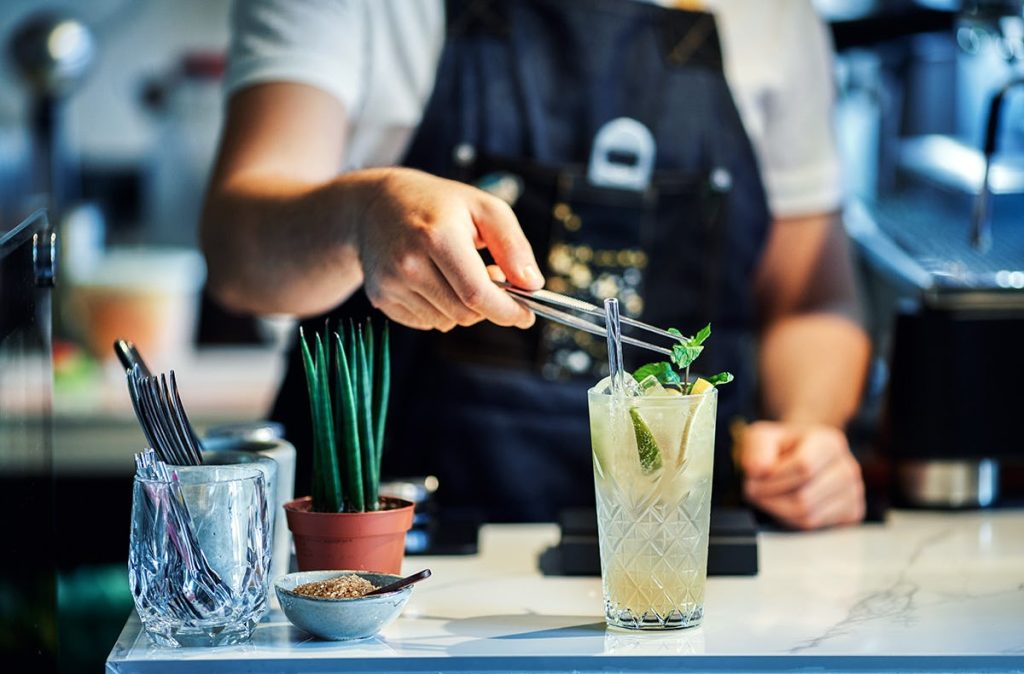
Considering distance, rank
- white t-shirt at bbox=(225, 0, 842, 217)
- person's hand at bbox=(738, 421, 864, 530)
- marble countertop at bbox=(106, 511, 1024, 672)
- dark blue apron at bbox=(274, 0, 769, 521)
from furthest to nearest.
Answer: dark blue apron at bbox=(274, 0, 769, 521)
white t-shirt at bbox=(225, 0, 842, 217)
person's hand at bbox=(738, 421, 864, 530)
marble countertop at bbox=(106, 511, 1024, 672)

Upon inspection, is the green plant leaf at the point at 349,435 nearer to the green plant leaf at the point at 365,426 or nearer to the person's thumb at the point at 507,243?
the green plant leaf at the point at 365,426

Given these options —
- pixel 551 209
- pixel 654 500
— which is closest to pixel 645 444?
pixel 654 500

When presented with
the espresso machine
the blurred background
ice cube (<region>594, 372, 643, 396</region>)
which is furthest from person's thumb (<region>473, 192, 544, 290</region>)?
the espresso machine

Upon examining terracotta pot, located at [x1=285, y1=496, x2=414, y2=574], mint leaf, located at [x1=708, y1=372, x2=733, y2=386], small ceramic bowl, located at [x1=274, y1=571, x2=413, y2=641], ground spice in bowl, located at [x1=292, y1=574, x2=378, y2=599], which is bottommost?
small ceramic bowl, located at [x1=274, y1=571, x2=413, y2=641]

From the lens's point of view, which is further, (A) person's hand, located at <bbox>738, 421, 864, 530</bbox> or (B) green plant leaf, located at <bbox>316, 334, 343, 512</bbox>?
(A) person's hand, located at <bbox>738, 421, 864, 530</bbox>

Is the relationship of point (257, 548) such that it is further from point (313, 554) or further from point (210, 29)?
point (210, 29)

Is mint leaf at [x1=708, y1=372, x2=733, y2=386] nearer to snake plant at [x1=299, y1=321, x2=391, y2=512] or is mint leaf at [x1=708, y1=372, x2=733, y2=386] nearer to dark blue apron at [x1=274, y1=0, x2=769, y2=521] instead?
snake plant at [x1=299, y1=321, x2=391, y2=512]

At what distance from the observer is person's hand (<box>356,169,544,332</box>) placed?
116 centimetres

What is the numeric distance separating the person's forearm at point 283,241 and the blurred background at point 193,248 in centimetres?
22

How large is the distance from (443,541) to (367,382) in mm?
371

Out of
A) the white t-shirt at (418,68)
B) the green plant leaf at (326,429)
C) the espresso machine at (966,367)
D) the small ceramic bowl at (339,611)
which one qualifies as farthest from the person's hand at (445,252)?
the espresso machine at (966,367)

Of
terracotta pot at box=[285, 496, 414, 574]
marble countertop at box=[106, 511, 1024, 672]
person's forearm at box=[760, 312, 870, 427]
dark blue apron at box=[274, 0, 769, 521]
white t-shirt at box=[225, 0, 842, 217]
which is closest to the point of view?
marble countertop at box=[106, 511, 1024, 672]

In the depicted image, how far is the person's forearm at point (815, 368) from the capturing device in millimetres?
2043

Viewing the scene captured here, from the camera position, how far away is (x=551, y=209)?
1.90 meters
